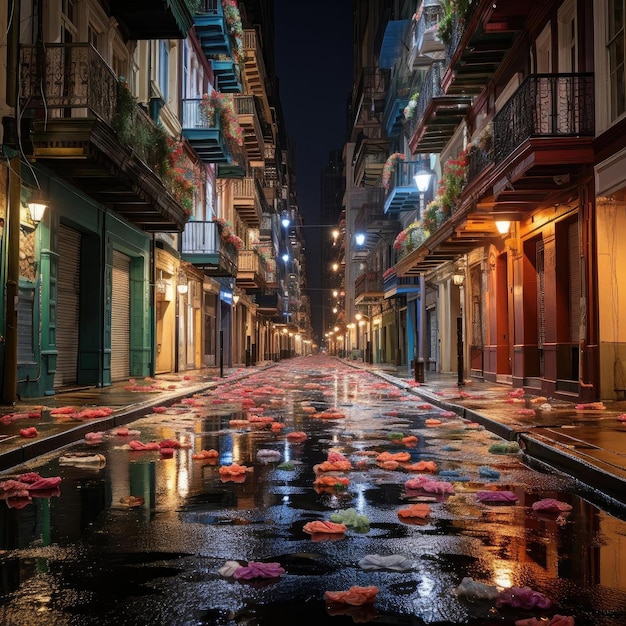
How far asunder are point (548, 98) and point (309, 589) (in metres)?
12.9

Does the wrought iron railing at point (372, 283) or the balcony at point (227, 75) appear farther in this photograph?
the wrought iron railing at point (372, 283)

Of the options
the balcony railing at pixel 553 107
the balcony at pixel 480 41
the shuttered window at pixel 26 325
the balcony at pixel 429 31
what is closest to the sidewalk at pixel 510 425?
the shuttered window at pixel 26 325

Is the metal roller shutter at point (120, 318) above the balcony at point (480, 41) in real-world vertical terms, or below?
below

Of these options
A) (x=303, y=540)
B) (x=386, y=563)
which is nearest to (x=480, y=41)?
(x=303, y=540)

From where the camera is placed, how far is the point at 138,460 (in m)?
7.66

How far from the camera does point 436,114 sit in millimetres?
25234

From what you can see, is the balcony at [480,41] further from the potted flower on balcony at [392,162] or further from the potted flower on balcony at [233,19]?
the potted flower on balcony at [392,162]

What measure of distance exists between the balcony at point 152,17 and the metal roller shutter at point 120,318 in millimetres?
5787

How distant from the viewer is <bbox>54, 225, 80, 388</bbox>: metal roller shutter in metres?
17.0

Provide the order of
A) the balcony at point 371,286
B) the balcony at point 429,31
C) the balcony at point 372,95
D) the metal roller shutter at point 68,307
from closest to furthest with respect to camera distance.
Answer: the metal roller shutter at point 68,307, the balcony at point 429,31, the balcony at point 371,286, the balcony at point 372,95

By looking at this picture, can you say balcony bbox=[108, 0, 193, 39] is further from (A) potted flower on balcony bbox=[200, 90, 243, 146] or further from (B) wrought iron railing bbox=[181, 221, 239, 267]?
(B) wrought iron railing bbox=[181, 221, 239, 267]

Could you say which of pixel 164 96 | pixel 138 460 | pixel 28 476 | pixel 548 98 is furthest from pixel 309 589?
pixel 164 96

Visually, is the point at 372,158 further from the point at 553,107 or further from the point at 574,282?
the point at 553,107

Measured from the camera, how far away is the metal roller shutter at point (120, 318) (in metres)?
21.2
